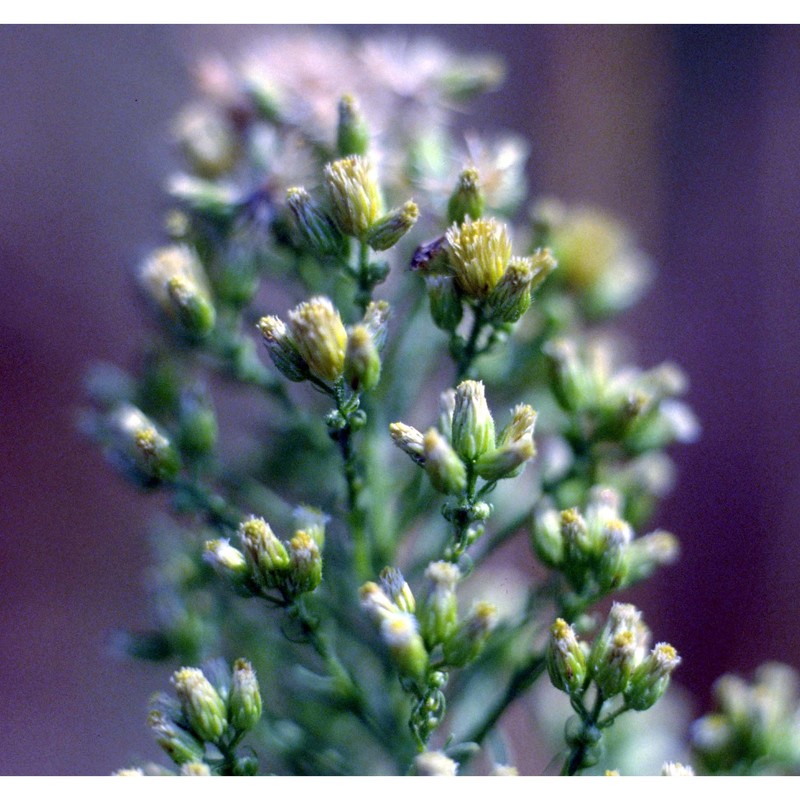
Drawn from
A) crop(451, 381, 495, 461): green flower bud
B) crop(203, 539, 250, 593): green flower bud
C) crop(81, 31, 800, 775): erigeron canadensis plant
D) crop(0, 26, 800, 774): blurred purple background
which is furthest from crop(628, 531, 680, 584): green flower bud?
crop(0, 26, 800, 774): blurred purple background

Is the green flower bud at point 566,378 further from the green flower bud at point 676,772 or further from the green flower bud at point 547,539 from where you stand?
the green flower bud at point 676,772

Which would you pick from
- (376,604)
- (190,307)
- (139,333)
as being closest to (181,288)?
(190,307)

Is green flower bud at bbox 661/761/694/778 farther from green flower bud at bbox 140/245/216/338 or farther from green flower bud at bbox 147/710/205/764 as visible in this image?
green flower bud at bbox 140/245/216/338

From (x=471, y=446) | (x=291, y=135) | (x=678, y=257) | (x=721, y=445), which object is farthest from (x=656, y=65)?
(x=471, y=446)

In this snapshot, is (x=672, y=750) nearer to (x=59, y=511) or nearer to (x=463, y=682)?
(x=463, y=682)

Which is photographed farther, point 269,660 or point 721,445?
point 721,445
